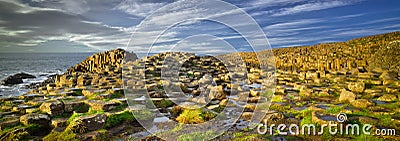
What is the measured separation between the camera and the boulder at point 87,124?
891 centimetres

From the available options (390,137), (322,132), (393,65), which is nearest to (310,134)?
(322,132)

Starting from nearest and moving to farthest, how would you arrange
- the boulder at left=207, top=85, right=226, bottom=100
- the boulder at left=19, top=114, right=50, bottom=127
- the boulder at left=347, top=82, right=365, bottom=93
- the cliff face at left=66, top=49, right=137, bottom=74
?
the boulder at left=19, top=114, right=50, bottom=127 < the boulder at left=207, top=85, right=226, bottom=100 < the boulder at left=347, top=82, right=365, bottom=93 < the cliff face at left=66, top=49, right=137, bottom=74

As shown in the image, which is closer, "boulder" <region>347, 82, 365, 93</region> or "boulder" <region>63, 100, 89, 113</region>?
"boulder" <region>63, 100, 89, 113</region>

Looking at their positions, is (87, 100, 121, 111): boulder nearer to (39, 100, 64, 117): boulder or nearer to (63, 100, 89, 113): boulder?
(63, 100, 89, 113): boulder

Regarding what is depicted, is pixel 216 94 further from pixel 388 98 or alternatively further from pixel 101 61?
pixel 101 61

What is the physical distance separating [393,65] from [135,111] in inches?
985

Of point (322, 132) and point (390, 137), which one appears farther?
point (322, 132)

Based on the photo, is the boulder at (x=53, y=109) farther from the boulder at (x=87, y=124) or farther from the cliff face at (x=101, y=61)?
the cliff face at (x=101, y=61)

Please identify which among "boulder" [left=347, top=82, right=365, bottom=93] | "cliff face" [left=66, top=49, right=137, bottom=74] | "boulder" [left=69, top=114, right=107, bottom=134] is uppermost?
"cliff face" [left=66, top=49, right=137, bottom=74]

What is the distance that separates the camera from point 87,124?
917cm

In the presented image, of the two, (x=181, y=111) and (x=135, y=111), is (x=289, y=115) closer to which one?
(x=181, y=111)

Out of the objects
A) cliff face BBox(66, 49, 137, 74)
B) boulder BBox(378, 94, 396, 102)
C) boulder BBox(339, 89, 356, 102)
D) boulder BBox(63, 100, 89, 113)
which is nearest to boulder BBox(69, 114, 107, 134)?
boulder BBox(63, 100, 89, 113)

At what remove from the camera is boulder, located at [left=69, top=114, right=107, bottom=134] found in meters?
8.91

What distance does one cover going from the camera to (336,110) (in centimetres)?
1077
